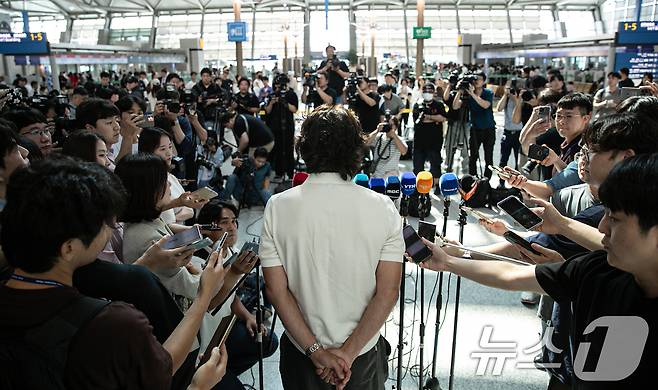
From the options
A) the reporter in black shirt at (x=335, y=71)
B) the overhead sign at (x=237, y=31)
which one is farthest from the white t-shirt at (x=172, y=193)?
the overhead sign at (x=237, y=31)

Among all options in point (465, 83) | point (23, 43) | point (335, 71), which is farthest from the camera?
point (23, 43)

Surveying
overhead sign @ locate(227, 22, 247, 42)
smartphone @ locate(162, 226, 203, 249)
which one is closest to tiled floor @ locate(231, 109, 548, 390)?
smartphone @ locate(162, 226, 203, 249)

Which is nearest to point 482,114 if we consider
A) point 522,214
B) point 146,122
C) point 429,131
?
point 429,131

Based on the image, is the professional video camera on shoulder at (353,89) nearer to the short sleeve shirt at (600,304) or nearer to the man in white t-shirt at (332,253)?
the man in white t-shirt at (332,253)

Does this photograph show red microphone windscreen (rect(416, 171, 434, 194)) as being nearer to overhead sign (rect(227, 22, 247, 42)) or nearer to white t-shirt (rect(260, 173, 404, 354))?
white t-shirt (rect(260, 173, 404, 354))

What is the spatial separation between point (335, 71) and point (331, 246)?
234 inches

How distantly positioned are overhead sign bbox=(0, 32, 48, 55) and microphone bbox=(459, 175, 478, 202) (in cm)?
1255

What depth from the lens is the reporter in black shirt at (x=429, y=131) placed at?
229 inches

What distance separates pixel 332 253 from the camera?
4.79ft

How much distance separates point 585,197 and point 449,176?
0.58 meters

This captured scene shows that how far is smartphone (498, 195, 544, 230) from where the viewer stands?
5.71 ft

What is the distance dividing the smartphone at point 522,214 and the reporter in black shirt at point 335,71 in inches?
215

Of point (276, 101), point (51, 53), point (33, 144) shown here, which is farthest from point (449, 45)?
point (33, 144)

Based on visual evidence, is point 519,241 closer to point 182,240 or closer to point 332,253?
point 332,253
